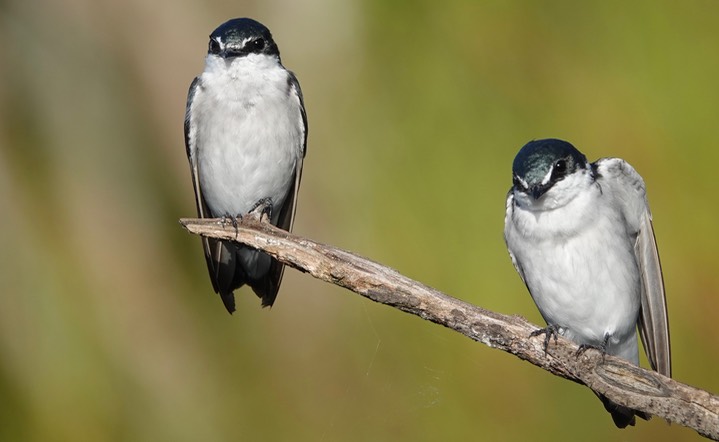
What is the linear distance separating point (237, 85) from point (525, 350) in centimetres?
200

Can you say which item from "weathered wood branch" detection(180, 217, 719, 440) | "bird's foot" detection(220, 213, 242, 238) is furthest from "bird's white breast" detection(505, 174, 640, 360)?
"bird's foot" detection(220, 213, 242, 238)

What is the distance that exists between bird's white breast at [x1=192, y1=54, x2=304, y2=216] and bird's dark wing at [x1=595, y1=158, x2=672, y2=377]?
1564 millimetres

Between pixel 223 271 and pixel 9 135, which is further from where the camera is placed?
pixel 9 135

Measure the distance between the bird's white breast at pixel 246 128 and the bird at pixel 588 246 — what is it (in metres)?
1.24

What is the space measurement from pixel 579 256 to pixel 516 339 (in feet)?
1.95

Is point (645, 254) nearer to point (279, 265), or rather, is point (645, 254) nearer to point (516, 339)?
point (516, 339)

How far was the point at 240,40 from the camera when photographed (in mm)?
4777

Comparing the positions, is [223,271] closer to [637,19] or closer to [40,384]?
[40,384]

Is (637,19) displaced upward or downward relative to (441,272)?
upward

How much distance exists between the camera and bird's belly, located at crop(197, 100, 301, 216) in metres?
4.73

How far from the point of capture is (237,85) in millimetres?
4754

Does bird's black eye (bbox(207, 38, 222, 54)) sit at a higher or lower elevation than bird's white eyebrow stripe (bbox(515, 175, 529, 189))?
higher

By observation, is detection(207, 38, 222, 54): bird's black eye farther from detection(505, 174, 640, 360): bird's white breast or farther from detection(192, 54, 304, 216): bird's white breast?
detection(505, 174, 640, 360): bird's white breast

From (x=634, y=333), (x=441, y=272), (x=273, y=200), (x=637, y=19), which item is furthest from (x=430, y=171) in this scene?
(x=634, y=333)
